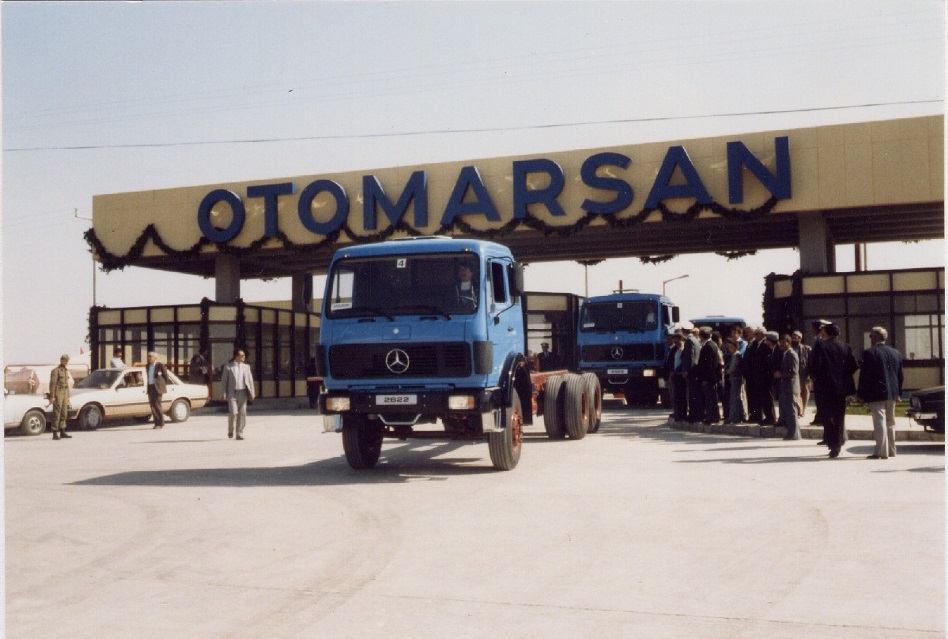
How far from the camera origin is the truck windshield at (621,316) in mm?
24156

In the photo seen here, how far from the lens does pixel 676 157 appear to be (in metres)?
26.5

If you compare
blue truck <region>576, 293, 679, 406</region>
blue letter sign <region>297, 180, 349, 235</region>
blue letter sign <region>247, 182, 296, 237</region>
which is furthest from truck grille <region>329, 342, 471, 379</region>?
blue letter sign <region>247, 182, 296, 237</region>

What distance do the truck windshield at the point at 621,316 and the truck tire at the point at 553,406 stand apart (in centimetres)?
903

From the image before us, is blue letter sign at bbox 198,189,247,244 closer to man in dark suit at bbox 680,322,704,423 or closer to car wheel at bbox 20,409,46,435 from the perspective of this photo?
car wheel at bbox 20,409,46,435

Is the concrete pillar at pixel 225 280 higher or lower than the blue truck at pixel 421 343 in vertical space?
higher

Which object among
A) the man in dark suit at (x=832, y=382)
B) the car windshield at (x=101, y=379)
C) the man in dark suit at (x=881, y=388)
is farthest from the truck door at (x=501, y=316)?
the car windshield at (x=101, y=379)

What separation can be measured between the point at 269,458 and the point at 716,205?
54.6ft

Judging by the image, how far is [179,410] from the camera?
23531mm

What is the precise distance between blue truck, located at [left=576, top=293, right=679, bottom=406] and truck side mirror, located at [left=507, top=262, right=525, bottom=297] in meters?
12.2

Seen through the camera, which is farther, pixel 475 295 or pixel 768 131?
pixel 768 131

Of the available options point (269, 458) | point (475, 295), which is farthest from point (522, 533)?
point (269, 458)

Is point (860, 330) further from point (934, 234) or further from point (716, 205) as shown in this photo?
point (934, 234)

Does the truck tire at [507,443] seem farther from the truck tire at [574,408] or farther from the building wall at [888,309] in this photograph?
the building wall at [888,309]

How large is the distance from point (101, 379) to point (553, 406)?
484 inches
